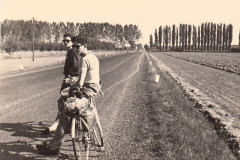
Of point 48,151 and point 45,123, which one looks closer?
point 48,151

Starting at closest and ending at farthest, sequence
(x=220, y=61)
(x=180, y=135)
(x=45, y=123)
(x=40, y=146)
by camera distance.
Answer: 1. (x=40, y=146)
2. (x=180, y=135)
3. (x=45, y=123)
4. (x=220, y=61)

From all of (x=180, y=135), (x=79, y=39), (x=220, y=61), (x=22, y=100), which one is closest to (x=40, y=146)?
(x=79, y=39)

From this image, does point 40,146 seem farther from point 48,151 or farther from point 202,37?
point 202,37

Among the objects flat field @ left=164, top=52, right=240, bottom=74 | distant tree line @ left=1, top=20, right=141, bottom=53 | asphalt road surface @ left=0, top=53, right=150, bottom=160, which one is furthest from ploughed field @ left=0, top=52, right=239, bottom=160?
distant tree line @ left=1, top=20, right=141, bottom=53

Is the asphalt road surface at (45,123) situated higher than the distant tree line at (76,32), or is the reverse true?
the distant tree line at (76,32)

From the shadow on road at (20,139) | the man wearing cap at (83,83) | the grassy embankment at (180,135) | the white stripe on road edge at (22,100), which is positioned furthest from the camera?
the white stripe on road edge at (22,100)

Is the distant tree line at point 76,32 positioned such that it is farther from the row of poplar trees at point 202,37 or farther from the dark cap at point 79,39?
the dark cap at point 79,39

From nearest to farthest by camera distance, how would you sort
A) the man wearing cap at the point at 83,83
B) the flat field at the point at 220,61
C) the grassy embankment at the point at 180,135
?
the man wearing cap at the point at 83,83, the grassy embankment at the point at 180,135, the flat field at the point at 220,61

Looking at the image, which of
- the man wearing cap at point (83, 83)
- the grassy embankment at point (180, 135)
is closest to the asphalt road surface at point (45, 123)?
the man wearing cap at point (83, 83)

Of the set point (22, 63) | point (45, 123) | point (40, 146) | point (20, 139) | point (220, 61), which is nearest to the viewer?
point (40, 146)

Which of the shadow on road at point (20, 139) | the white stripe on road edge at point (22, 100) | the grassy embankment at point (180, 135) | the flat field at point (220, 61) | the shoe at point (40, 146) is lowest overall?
the grassy embankment at point (180, 135)

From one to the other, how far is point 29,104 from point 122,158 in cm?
511

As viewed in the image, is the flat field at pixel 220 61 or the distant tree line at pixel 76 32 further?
the distant tree line at pixel 76 32

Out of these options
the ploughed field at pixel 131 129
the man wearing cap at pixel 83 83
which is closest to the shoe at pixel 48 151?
the man wearing cap at pixel 83 83
